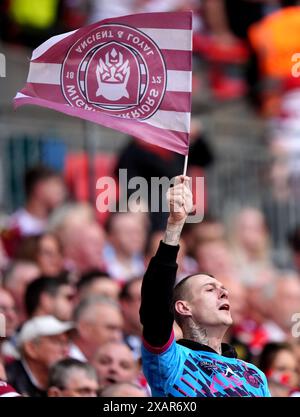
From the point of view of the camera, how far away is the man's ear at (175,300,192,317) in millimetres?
6480

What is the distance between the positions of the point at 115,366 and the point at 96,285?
4.68 feet

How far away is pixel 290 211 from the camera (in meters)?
13.6

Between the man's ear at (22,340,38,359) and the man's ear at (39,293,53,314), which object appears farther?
the man's ear at (39,293,53,314)

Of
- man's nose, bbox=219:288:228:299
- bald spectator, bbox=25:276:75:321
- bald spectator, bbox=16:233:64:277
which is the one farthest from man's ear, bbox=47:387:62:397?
bald spectator, bbox=16:233:64:277

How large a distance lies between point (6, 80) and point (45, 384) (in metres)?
4.74

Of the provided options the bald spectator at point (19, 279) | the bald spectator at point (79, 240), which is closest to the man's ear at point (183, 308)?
the bald spectator at point (19, 279)

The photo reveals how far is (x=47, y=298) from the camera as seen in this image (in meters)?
9.32

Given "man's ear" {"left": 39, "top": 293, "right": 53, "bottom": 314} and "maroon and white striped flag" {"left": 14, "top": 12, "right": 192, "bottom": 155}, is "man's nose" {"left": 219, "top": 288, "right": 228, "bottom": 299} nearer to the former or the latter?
"maroon and white striped flag" {"left": 14, "top": 12, "right": 192, "bottom": 155}

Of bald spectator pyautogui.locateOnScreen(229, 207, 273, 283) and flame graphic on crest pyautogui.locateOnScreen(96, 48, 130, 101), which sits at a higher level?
flame graphic on crest pyautogui.locateOnScreen(96, 48, 130, 101)

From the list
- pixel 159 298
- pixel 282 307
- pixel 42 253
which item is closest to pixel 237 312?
pixel 282 307

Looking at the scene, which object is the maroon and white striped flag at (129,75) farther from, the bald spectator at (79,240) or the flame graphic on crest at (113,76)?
the bald spectator at (79,240)

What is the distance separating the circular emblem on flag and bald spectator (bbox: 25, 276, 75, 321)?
2.71m

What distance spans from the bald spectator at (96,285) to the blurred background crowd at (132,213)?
17mm
